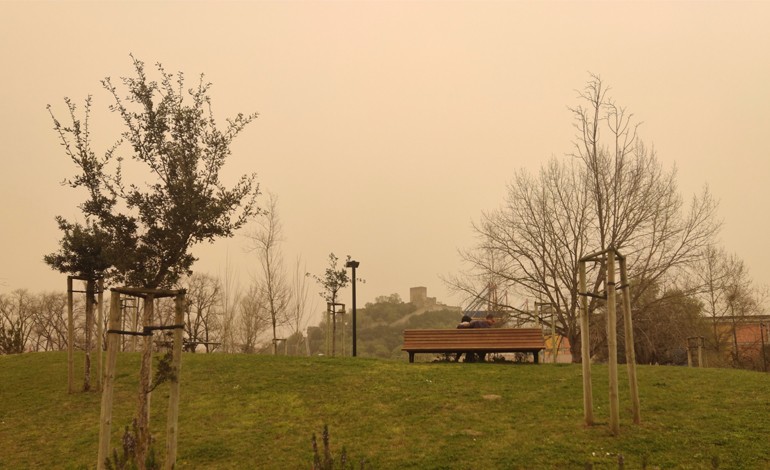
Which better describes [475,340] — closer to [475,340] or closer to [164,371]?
[475,340]

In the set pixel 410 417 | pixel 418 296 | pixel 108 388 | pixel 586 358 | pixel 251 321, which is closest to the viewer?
pixel 108 388

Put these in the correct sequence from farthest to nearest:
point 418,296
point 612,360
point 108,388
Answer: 1. point 418,296
2. point 612,360
3. point 108,388

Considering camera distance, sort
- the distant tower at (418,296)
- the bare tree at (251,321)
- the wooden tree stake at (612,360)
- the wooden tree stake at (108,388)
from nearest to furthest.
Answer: the wooden tree stake at (108,388) → the wooden tree stake at (612,360) → the bare tree at (251,321) → the distant tower at (418,296)

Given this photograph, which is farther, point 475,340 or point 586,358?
point 475,340

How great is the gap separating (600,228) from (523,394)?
14369mm

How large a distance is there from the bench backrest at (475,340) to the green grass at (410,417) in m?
1.56

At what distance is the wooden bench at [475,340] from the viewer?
58.3 feet

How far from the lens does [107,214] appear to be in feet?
35.6

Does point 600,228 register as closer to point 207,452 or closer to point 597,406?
point 597,406

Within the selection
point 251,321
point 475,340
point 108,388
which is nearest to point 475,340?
point 475,340

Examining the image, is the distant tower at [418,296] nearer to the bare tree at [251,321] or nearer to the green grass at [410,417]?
the bare tree at [251,321]

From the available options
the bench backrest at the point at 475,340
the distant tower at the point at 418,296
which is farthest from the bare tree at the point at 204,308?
the distant tower at the point at 418,296

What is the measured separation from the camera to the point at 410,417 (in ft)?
36.5

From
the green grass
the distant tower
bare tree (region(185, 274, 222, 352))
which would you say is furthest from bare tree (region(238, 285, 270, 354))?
the distant tower
